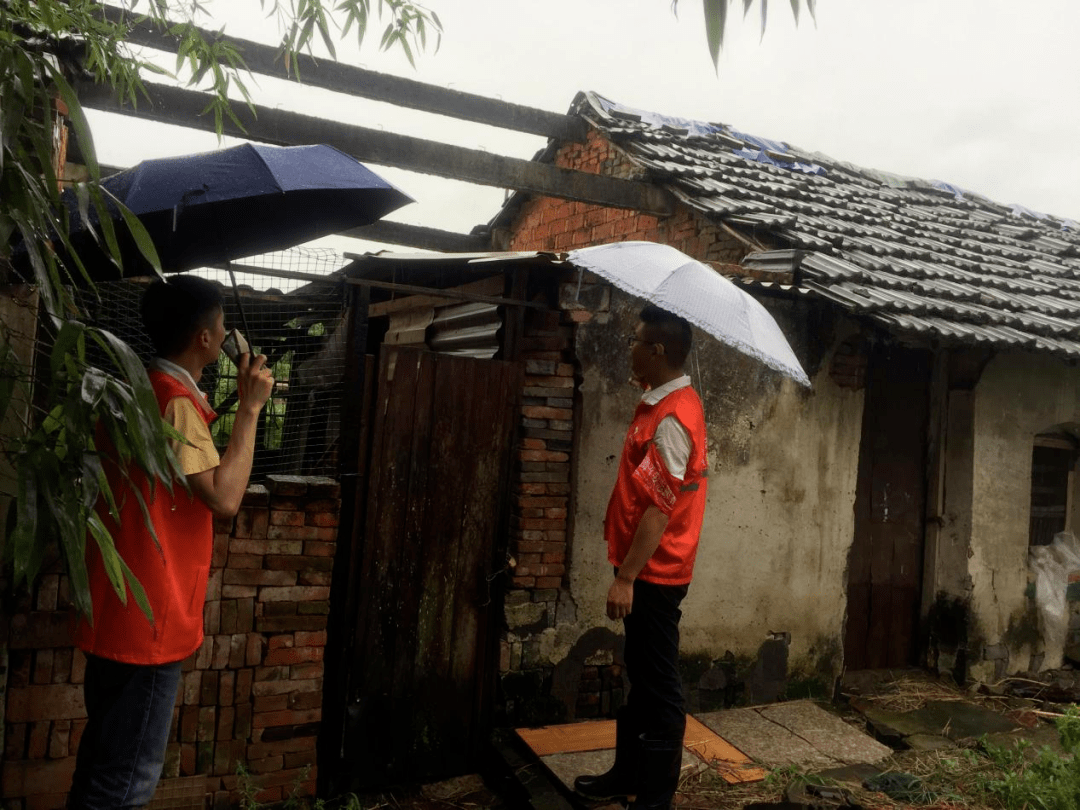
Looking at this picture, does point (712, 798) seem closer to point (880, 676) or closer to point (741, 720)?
point (741, 720)

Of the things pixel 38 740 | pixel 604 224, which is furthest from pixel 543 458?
pixel 604 224

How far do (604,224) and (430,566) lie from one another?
5.17 metres

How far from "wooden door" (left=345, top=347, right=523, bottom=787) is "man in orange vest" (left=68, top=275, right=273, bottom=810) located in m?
1.76

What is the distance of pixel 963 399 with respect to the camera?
6406mm

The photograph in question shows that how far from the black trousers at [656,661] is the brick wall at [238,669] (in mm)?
1493

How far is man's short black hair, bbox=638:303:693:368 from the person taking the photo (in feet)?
12.1

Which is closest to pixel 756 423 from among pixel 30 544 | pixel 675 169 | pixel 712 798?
pixel 712 798

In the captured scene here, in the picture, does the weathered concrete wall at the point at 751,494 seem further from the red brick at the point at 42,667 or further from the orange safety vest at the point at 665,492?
the red brick at the point at 42,667

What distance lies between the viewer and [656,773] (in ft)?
11.5

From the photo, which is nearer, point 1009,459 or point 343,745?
point 343,745

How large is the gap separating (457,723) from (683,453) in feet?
6.77

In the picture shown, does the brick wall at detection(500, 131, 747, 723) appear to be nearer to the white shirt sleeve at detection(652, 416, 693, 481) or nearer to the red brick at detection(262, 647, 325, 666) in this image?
the red brick at detection(262, 647, 325, 666)

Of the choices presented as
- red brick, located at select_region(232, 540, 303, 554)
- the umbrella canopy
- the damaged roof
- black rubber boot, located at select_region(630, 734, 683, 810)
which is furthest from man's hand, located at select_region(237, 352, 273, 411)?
the damaged roof

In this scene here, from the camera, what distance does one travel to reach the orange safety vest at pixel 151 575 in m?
2.31
